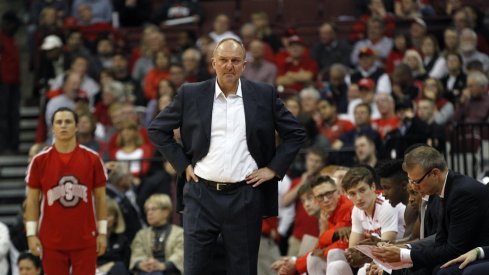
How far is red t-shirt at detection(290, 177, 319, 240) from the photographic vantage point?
1237 centimetres

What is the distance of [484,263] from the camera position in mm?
7945

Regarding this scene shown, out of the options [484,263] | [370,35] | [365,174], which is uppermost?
[370,35]

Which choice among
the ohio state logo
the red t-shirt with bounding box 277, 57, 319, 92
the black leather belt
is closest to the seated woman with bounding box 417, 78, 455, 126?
the red t-shirt with bounding box 277, 57, 319, 92

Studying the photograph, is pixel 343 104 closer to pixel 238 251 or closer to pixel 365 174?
pixel 365 174

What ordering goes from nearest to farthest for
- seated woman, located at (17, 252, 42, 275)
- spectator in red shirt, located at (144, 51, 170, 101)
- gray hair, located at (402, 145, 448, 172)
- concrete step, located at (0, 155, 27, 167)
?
gray hair, located at (402, 145, 448, 172), seated woman, located at (17, 252, 42, 275), concrete step, located at (0, 155, 27, 167), spectator in red shirt, located at (144, 51, 170, 101)

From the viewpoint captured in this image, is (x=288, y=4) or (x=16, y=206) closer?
(x=16, y=206)

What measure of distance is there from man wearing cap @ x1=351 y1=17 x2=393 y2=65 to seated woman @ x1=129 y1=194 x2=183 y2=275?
5.83 metres

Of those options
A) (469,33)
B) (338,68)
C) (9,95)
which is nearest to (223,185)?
(338,68)

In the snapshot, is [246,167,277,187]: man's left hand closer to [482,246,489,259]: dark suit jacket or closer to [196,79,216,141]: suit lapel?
[196,79,216,141]: suit lapel

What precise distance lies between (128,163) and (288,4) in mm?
6122

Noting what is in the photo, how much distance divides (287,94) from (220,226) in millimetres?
7446

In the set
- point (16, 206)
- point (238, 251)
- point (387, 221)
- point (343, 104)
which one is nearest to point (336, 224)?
point (387, 221)

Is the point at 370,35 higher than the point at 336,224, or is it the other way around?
the point at 370,35

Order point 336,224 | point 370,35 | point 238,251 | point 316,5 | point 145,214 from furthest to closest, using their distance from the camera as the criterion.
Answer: point 316,5 → point 370,35 → point 145,214 → point 336,224 → point 238,251
